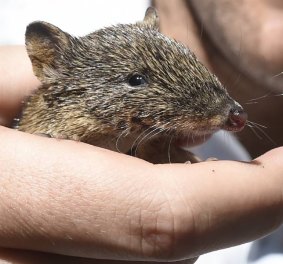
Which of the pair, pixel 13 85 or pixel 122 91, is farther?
pixel 13 85

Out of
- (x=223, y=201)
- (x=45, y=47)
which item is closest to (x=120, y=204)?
(x=223, y=201)

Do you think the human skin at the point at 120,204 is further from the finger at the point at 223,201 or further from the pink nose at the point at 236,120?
the pink nose at the point at 236,120

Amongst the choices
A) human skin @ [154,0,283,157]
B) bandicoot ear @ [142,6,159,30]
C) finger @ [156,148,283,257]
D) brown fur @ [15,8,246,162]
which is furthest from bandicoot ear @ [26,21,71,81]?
human skin @ [154,0,283,157]

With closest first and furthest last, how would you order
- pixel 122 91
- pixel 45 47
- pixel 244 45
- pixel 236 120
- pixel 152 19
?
pixel 236 120, pixel 122 91, pixel 45 47, pixel 152 19, pixel 244 45

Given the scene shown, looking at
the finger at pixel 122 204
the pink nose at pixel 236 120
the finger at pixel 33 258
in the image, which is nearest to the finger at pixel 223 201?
the finger at pixel 122 204

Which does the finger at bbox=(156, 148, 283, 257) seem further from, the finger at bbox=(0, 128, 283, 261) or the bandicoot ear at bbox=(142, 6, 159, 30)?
the bandicoot ear at bbox=(142, 6, 159, 30)

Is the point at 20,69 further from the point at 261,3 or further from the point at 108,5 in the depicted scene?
the point at 108,5

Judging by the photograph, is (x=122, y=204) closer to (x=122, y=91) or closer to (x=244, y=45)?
(x=122, y=91)
